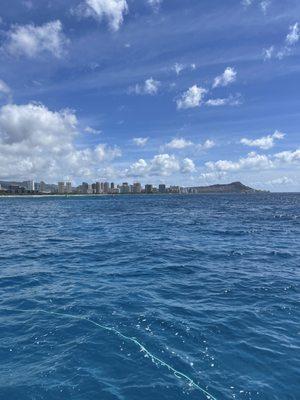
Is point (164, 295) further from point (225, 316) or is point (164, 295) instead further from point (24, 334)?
point (24, 334)

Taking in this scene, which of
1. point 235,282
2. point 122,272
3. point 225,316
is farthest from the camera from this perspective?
point 122,272

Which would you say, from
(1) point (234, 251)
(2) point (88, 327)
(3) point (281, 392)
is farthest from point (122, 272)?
(3) point (281, 392)

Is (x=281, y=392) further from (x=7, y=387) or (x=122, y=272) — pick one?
(x=122, y=272)

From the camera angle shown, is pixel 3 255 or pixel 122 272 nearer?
pixel 122 272

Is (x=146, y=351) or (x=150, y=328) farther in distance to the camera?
(x=150, y=328)

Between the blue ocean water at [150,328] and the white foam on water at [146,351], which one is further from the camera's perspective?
the blue ocean water at [150,328]

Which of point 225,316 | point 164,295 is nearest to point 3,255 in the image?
point 164,295

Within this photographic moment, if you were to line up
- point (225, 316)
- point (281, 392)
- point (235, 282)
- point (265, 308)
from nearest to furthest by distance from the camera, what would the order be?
point (281, 392), point (225, 316), point (265, 308), point (235, 282)

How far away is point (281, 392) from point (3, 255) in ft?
83.6

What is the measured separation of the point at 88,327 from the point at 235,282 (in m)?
9.59

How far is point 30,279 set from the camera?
21484 mm

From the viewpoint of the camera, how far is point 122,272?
76.0 feet

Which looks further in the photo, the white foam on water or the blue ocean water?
the blue ocean water

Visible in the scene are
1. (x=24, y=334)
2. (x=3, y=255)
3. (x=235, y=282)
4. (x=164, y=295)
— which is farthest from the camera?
(x=3, y=255)
